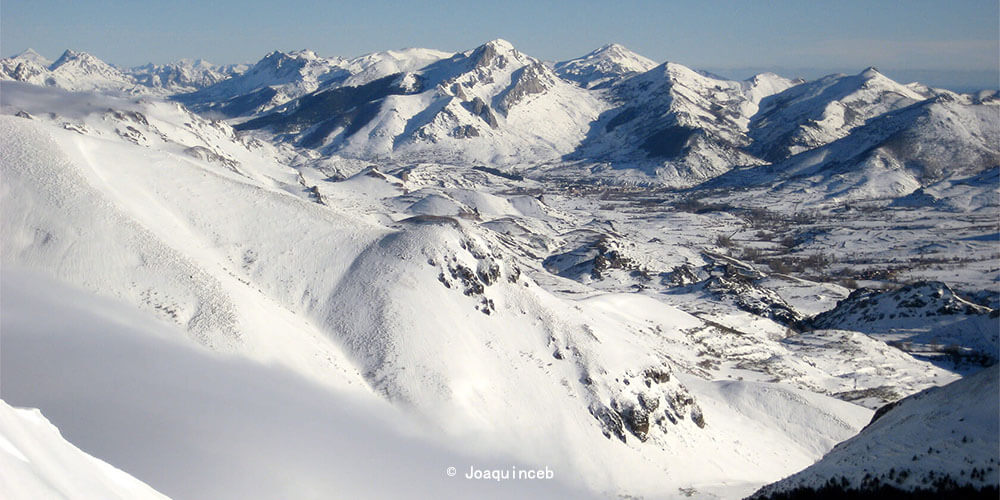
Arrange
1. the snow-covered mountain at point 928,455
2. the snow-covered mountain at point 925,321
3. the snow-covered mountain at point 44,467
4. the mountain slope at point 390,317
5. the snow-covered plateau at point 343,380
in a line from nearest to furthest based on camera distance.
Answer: the snow-covered mountain at point 44,467, the snow-covered mountain at point 928,455, the snow-covered plateau at point 343,380, the mountain slope at point 390,317, the snow-covered mountain at point 925,321

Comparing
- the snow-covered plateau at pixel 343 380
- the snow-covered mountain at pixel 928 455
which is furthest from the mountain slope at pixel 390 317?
the snow-covered mountain at pixel 928 455

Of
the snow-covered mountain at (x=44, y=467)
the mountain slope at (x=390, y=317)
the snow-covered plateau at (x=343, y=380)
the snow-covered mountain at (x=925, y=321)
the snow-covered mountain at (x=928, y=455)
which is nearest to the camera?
the snow-covered mountain at (x=44, y=467)

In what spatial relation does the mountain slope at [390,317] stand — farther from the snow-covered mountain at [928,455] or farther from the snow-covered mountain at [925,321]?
the snow-covered mountain at [925,321]

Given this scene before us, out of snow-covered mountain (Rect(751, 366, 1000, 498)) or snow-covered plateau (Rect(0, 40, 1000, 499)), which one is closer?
snow-covered mountain (Rect(751, 366, 1000, 498))

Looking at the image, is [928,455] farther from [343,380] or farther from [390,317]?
[390,317]

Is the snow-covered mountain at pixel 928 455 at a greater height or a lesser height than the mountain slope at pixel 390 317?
Answer: lesser

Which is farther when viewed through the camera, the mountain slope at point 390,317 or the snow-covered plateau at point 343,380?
the mountain slope at point 390,317

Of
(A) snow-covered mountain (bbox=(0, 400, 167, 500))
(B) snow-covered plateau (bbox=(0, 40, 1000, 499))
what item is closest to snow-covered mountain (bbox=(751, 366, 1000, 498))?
(B) snow-covered plateau (bbox=(0, 40, 1000, 499))

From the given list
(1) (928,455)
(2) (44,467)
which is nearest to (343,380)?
(2) (44,467)

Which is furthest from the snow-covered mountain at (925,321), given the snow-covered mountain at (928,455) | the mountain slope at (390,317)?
the snow-covered mountain at (928,455)

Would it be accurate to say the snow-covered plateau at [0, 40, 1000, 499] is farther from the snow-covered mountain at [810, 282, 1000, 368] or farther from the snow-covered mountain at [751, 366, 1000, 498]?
the snow-covered mountain at [810, 282, 1000, 368]
